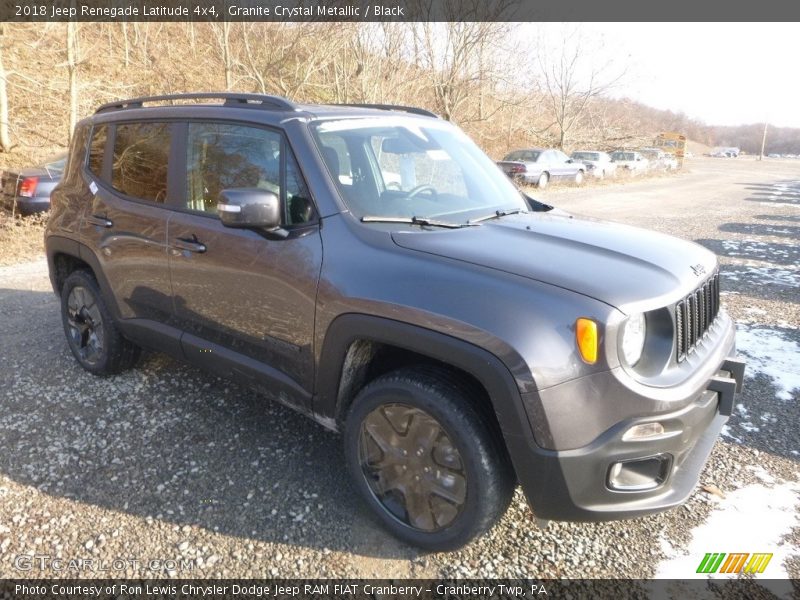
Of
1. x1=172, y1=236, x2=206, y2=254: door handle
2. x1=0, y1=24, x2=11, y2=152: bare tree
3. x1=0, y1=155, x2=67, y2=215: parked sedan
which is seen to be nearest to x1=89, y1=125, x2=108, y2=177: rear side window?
x1=172, y1=236, x2=206, y2=254: door handle

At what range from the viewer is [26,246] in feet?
27.0

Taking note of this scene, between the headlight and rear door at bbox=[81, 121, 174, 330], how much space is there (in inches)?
98.3

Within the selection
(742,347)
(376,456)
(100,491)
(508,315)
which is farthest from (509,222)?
(742,347)

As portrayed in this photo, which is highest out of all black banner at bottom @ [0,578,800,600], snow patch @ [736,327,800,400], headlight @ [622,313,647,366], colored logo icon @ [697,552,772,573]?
headlight @ [622,313,647,366]

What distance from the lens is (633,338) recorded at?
2152 millimetres

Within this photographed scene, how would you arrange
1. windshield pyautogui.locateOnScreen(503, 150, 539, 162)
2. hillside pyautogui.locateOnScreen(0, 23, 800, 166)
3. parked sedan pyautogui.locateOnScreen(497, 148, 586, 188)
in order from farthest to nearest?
windshield pyautogui.locateOnScreen(503, 150, 539, 162)
parked sedan pyautogui.locateOnScreen(497, 148, 586, 188)
hillside pyautogui.locateOnScreen(0, 23, 800, 166)

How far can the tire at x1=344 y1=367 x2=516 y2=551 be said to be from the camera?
7.35 feet

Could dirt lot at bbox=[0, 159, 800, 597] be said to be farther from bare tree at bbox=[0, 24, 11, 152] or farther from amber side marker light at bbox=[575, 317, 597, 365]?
bare tree at bbox=[0, 24, 11, 152]

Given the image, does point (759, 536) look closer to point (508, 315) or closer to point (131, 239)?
point (508, 315)

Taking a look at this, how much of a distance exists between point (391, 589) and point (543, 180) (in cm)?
1931

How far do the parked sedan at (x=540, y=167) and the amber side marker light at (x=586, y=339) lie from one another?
16611 mm

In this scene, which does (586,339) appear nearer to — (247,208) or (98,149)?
(247,208)

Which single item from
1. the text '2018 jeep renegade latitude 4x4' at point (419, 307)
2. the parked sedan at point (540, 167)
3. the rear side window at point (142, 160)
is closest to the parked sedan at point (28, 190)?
the rear side window at point (142, 160)

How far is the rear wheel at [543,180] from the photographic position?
19.9 m
